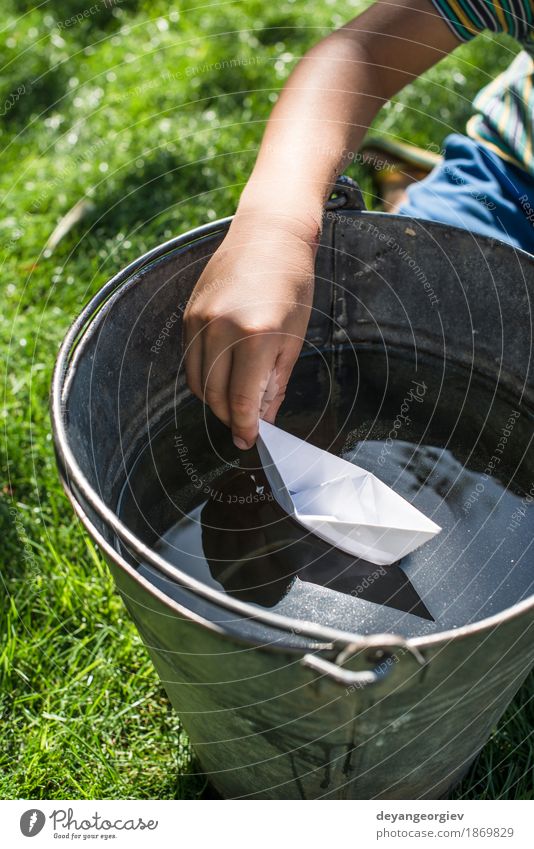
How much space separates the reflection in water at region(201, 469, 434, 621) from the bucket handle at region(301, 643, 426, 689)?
239 millimetres

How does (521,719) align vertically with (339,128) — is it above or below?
below

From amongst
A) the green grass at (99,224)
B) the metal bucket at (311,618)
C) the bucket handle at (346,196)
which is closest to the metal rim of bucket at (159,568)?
the metal bucket at (311,618)

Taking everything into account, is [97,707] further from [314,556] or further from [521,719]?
[521,719]

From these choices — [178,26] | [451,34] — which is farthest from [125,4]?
[451,34]

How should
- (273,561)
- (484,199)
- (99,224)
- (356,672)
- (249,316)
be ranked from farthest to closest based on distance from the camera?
1. (99,224)
2. (484,199)
3. (273,561)
4. (249,316)
5. (356,672)

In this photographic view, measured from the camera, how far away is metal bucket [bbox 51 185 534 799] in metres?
0.62

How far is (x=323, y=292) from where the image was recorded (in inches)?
44.7

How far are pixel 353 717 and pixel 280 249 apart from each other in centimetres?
→ 46

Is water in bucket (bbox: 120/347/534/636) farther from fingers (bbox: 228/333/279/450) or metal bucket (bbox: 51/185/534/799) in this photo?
fingers (bbox: 228/333/279/450)

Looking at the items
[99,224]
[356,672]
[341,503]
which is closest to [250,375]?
[341,503]

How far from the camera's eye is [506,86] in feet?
4.10

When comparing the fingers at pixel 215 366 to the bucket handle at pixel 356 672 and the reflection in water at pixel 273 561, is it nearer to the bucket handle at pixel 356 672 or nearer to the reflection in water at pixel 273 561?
the reflection in water at pixel 273 561

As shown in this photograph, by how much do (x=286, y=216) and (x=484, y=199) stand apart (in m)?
0.45

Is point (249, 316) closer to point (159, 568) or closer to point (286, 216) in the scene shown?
point (286, 216)
